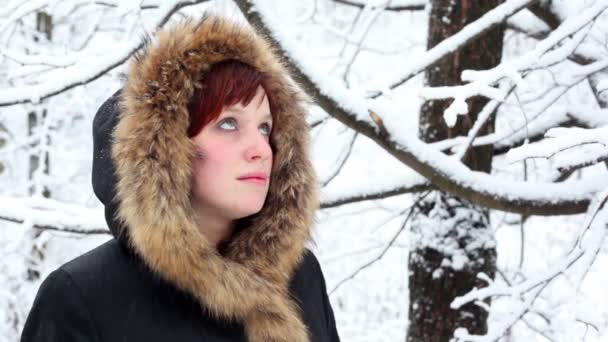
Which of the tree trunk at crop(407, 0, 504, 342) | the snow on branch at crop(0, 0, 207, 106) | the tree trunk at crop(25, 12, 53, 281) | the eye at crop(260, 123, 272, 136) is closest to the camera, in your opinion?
the eye at crop(260, 123, 272, 136)

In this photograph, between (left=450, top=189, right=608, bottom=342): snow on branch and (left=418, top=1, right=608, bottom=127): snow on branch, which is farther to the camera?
(left=450, top=189, right=608, bottom=342): snow on branch

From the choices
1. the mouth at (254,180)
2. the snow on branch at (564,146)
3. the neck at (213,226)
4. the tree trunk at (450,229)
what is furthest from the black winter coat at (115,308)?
the tree trunk at (450,229)

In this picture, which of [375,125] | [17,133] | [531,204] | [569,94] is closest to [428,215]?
[531,204]

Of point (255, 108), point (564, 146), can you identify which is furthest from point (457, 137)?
point (564, 146)

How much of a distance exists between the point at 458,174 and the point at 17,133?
679 centimetres

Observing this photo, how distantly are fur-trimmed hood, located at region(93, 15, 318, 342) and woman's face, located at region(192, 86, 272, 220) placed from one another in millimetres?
51

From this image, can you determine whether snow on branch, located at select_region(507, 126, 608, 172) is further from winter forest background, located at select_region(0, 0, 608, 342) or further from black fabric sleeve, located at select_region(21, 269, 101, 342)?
black fabric sleeve, located at select_region(21, 269, 101, 342)

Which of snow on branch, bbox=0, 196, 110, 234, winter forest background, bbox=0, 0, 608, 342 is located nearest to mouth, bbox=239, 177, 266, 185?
→ winter forest background, bbox=0, 0, 608, 342

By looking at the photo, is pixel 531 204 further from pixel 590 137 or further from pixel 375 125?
pixel 590 137

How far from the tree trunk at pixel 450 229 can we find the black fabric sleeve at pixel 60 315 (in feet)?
6.85

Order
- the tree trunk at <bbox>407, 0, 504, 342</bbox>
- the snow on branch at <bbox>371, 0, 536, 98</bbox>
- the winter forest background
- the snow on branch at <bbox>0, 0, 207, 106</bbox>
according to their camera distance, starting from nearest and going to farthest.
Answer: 1. the winter forest background
2. the snow on branch at <bbox>371, 0, 536, 98</bbox>
3. the snow on branch at <bbox>0, 0, 207, 106</bbox>
4. the tree trunk at <bbox>407, 0, 504, 342</bbox>

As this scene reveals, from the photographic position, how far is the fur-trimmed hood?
6.40 ft

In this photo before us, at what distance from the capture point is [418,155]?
2705mm

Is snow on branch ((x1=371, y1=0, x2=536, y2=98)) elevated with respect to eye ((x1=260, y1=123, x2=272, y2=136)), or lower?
elevated
